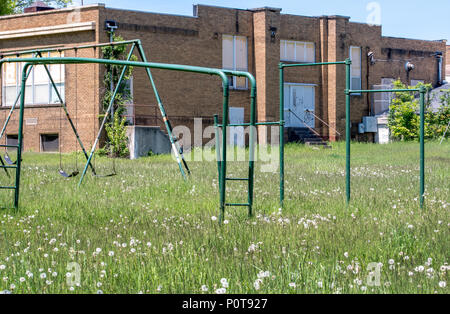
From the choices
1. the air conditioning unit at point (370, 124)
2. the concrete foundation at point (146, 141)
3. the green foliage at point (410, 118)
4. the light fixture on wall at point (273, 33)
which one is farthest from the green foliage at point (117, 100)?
the green foliage at point (410, 118)

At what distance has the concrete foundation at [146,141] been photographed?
28.0m

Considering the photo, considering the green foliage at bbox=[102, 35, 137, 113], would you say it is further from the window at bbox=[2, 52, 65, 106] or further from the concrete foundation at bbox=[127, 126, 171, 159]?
the window at bbox=[2, 52, 65, 106]

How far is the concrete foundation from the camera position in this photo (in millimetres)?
28047

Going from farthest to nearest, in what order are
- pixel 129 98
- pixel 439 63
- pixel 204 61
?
pixel 439 63 < pixel 204 61 < pixel 129 98

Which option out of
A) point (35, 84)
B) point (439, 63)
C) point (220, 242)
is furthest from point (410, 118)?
point (220, 242)

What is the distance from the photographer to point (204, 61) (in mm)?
32812

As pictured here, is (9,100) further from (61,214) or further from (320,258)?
(320,258)

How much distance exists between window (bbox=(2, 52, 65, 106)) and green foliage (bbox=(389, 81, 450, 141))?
20.1 m

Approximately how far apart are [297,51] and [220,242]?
31.0m

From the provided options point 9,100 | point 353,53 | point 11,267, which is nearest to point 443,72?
point 353,53

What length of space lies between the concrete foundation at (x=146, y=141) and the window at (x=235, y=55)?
6.65 m

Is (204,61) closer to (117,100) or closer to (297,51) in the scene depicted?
(117,100)

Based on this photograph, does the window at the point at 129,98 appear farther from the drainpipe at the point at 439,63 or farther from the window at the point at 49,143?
the drainpipe at the point at 439,63
